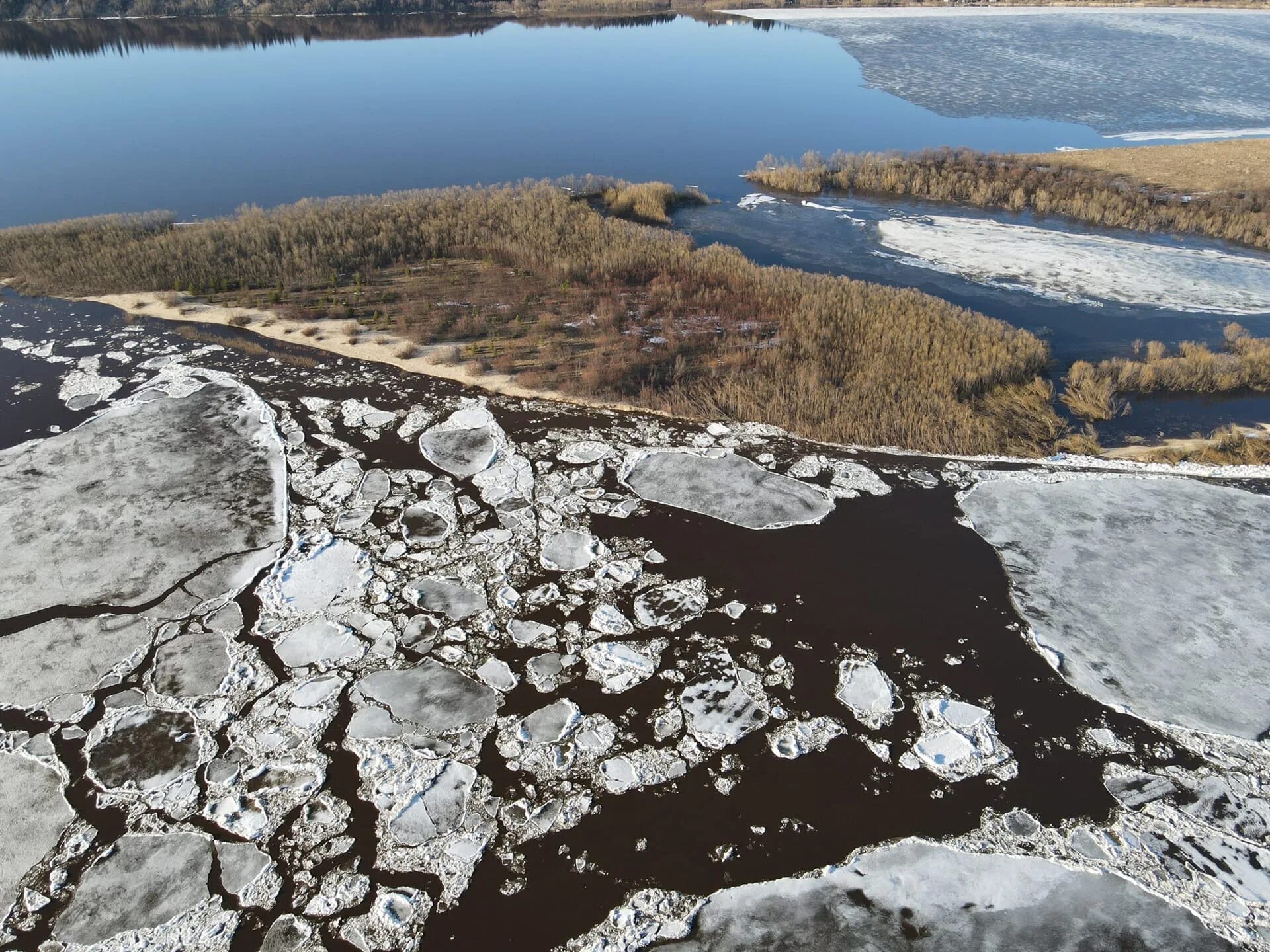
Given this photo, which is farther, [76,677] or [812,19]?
[812,19]

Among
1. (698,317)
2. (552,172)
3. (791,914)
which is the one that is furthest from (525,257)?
(791,914)

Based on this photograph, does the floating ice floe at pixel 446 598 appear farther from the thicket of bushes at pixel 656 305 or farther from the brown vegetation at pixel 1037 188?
the brown vegetation at pixel 1037 188

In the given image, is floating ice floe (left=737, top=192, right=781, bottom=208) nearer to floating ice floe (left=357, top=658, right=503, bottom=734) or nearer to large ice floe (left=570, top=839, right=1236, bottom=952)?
floating ice floe (left=357, top=658, right=503, bottom=734)

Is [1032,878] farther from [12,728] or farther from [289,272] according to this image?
[289,272]

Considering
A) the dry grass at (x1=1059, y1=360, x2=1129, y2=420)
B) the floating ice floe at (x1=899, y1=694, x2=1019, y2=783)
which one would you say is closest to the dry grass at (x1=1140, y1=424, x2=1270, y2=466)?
the dry grass at (x1=1059, y1=360, x2=1129, y2=420)

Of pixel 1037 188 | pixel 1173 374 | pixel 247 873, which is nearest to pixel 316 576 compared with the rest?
pixel 247 873

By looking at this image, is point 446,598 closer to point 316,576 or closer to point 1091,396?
point 316,576

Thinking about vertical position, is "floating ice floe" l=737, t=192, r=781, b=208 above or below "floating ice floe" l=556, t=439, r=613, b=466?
above
